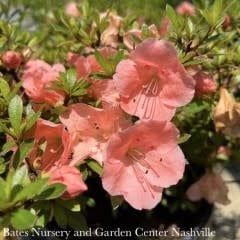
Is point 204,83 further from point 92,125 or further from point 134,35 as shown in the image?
point 92,125

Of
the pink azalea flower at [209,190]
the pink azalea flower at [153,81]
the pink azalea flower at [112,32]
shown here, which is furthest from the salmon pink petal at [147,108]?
the pink azalea flower at [209,190]

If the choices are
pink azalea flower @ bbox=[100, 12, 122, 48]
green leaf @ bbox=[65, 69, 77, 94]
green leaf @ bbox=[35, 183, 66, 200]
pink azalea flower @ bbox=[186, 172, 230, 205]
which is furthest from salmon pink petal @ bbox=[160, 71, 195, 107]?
pink azalea flower @ bbox=[186, 172, 230, 205]

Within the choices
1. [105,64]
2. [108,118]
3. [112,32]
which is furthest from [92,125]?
[112,32]

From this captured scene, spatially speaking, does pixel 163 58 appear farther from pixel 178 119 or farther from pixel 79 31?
pixel 79 31

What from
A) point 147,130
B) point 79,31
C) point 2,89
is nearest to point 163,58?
point 147,130

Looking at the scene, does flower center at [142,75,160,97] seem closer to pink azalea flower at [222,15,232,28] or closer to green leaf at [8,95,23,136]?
green leaf at [8,95,23,136]

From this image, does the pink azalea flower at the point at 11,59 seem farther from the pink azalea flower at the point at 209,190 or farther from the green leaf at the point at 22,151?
the pink azalea flower at the point at 209,190
